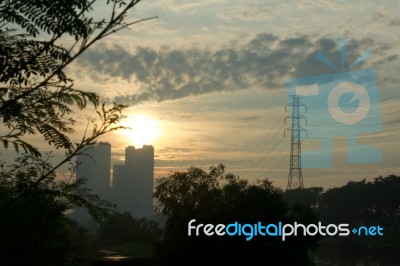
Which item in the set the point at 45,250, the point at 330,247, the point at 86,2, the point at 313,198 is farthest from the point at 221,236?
the point at 313,198

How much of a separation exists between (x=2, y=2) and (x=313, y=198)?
152 m

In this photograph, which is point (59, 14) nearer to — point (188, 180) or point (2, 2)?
point (2, 2)

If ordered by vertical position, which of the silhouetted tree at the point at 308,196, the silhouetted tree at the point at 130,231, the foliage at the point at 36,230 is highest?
the foliage at the point at 36,230

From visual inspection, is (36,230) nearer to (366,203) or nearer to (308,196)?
(366,203)

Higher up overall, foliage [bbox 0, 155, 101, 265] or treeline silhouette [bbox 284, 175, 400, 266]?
foliage [bbox 0, 155, 101, 265]

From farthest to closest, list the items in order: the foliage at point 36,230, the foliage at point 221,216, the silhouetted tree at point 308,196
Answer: the silhouetted tree at point 308,196 → the foliage at point 221,216 → the foliage at point 36,230

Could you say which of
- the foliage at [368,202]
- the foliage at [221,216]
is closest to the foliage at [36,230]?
the foliage at [221,216]

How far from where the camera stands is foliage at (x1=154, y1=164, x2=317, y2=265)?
43.7 metres

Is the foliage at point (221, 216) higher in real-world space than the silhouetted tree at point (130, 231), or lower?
higher

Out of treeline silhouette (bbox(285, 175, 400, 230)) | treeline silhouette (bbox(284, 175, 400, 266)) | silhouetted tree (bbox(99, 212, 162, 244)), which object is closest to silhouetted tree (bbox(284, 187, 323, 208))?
treeline silhouette (bbox(284, 175, 400, 266))

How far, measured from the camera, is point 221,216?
45562 millimetres

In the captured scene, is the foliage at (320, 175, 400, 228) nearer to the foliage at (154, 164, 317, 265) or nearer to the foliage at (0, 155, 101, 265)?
the foliage at (154, 164, 317, 265)

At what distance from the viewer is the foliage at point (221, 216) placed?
4369cm

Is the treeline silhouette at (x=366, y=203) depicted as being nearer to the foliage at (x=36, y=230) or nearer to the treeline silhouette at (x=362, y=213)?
the treeline silhouette at (x=362, y=213)
